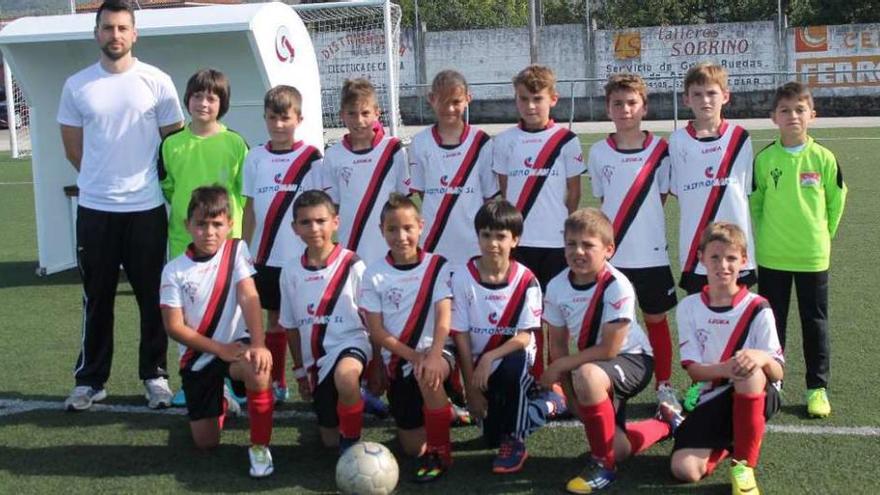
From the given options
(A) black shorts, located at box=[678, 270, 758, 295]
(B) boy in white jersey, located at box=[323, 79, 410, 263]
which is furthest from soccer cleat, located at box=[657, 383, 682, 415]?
(B) boy in white jersey, located at box=[323, 79, 410, 263]

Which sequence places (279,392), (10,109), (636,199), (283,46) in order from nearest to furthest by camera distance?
(636,199), (279,392), (283,46), (10,109)

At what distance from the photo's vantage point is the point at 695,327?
415 cm

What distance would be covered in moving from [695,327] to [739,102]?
Answer: 25.5 m

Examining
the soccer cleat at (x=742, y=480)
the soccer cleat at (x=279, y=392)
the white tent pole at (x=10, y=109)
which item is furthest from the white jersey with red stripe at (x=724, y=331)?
the white tent pole at (x=10, y=109)

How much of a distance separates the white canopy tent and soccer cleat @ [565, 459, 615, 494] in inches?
211

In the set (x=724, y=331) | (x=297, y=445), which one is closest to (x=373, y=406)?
(x=297, y=445)

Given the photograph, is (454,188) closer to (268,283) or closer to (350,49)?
(268,283)

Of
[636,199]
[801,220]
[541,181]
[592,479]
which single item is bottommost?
[592,479]

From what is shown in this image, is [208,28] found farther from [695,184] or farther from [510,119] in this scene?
[510,119]

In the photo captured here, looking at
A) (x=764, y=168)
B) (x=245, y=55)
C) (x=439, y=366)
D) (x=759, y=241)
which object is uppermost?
(x=245, y=55)

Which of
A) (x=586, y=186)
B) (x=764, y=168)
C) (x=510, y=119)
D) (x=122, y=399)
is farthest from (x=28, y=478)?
(x=510, y=119)

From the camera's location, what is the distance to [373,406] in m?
4.91

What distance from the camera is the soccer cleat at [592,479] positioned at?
391 cm

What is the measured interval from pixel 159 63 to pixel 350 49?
33.8 feet
